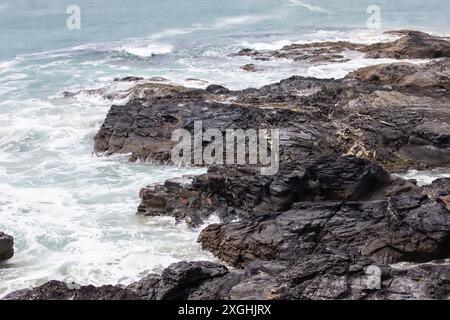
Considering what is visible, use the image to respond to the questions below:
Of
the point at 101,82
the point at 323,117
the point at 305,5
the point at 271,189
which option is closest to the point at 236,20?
the point at 305,5

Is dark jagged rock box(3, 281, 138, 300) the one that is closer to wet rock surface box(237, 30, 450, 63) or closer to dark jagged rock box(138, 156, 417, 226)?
dark jagged rock box(138, 156, 417, 226)

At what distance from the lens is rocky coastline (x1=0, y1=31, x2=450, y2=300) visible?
12.1 metres

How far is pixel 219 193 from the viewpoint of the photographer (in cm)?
1892

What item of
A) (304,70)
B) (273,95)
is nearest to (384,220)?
(273,95)

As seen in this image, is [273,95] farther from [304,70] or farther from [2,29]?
[2,29]

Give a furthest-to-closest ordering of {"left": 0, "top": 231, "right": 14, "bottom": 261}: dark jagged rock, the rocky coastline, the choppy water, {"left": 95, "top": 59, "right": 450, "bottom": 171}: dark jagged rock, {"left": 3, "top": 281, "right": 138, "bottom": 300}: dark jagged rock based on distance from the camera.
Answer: {"left": 95, "top": 59, "right": 450, "bottom": 171}: dark jagged rock → the choppy water → {"left": 0, "top": 231, "right": 14, "bottom": 261}: dark jagged rock → the rocky coastline → {"left": 3, "top": 281, "right": 138, "bottom": 300}: dark jagged rock

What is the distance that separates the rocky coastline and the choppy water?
1.23 m

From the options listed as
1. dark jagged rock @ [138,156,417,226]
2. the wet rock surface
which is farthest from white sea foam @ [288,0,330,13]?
dark jagged rock @ [138,156,417,226]

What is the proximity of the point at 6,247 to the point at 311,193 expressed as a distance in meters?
8.33

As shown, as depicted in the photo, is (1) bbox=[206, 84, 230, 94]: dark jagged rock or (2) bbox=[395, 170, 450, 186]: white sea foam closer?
(2) bbox=[395, 170, 450, 186]: white sea foam

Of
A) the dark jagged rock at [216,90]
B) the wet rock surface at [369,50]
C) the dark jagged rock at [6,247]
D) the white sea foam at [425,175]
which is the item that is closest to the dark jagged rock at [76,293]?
the dark jagged rock at [6,247]

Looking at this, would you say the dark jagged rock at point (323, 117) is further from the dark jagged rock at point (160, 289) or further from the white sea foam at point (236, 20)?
the white sea foam at point (236, 20)

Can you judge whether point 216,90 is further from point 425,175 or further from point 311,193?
point 311,193
